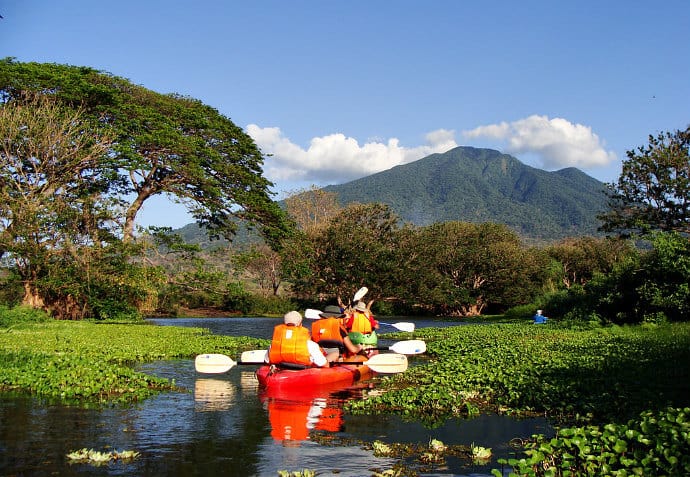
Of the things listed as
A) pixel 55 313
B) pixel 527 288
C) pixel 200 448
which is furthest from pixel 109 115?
pixel 527 288

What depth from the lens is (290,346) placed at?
15.2 metres

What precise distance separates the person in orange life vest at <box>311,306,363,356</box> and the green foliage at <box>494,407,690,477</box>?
10834mm

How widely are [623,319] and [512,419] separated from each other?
2120 centimetres

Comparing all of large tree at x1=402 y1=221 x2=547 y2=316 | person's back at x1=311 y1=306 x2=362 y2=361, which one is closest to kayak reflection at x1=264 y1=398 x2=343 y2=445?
person's back at x1=311 y1=306 x2=362 y2=361

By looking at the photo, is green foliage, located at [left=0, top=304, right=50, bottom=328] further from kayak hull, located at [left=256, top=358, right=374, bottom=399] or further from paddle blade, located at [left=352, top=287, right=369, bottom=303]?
kayak hull, located at [left=256, top=358, right=374, bottom=399]

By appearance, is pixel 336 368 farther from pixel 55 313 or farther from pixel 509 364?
pixel 55 313

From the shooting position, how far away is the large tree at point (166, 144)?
32.8 meters

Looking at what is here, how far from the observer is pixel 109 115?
34500 millimetres

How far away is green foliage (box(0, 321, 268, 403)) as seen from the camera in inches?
526

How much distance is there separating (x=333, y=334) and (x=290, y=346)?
3.86 meters

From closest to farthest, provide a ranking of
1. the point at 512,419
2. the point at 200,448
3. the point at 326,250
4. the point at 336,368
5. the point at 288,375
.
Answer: the point at 200,448, the point at 512,419, the point at 288,375, the point at 336,368, the point at 326,250

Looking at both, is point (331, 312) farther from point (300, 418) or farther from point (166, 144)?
point (166, 144)

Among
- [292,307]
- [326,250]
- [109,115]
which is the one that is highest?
[109,115]

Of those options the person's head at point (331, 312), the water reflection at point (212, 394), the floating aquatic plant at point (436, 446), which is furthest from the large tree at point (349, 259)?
the floating aquatic plant at point (436, 446)
